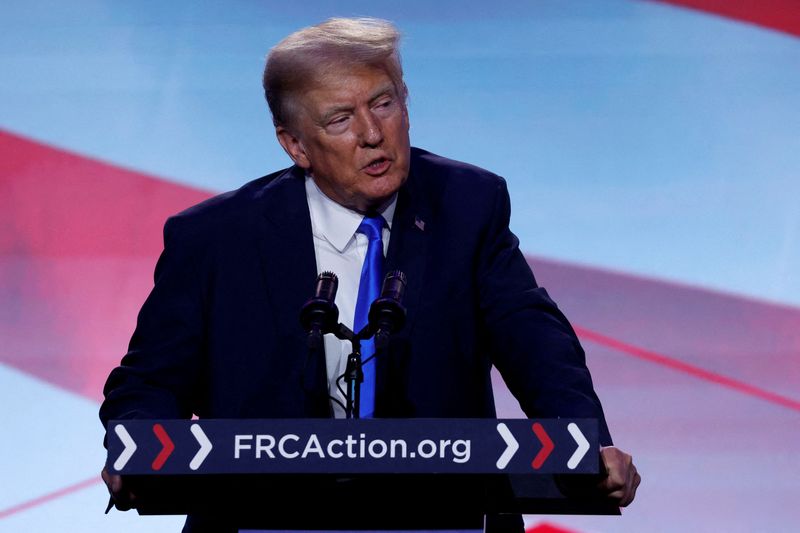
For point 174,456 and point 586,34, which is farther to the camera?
point 586,34

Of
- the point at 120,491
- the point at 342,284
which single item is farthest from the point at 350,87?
the point at 120,491

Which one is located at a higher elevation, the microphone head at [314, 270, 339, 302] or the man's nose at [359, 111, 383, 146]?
the man's nose at [359, 111, 383, 146]

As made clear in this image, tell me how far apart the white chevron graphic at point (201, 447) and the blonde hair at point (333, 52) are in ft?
3.02

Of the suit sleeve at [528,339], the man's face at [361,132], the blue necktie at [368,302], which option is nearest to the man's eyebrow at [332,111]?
the man's face at [361,132]

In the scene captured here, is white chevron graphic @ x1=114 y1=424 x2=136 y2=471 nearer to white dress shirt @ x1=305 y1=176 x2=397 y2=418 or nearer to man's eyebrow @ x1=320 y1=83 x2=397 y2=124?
white dress shirt @ x1=305 y1=176 x2=397 y2=418

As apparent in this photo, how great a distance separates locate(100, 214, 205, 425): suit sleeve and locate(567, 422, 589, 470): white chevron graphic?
83 centimetres

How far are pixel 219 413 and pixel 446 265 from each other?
496mm

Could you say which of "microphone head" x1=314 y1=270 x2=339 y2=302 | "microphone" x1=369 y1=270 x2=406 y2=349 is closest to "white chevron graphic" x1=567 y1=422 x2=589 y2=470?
"microphone" x1=369 y1=270 x2=406 y2=349

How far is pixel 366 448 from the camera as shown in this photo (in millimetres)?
1760

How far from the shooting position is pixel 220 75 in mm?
4215

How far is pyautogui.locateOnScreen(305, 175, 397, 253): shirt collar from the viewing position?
2.54m

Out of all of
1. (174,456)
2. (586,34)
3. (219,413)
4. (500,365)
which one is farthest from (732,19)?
(174,456)

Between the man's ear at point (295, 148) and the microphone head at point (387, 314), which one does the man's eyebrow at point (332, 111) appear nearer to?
the man's ear at point (295, 148)

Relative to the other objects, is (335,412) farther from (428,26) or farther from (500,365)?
(428,26)
